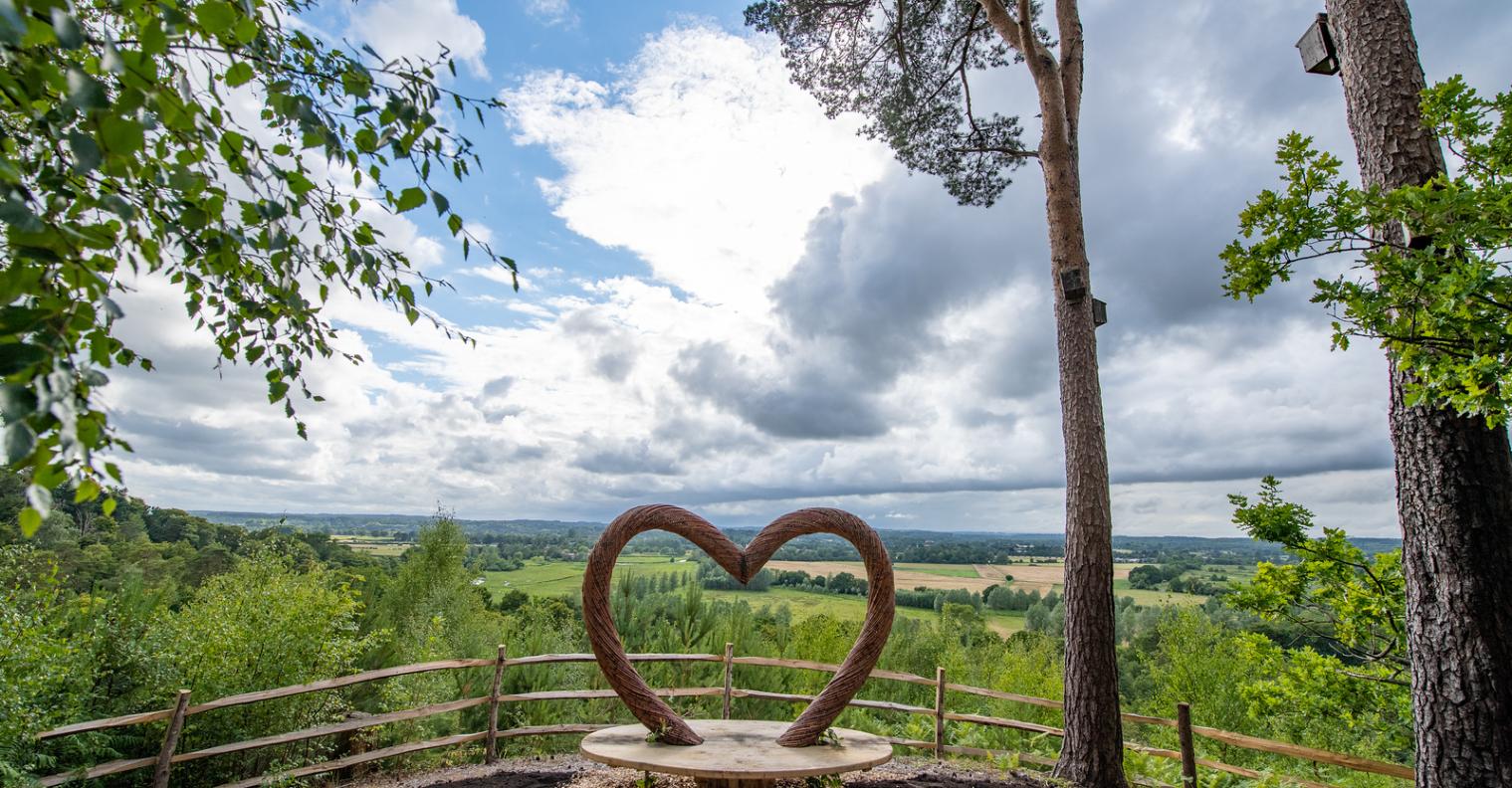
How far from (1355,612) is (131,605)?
913 cm

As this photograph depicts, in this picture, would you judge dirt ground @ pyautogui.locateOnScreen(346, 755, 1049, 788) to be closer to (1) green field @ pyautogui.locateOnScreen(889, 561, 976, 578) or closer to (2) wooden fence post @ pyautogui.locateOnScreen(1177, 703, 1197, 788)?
(2) wooden fence post @ pyautogui.locateOnScreen(1177, 703, 1197, 788)

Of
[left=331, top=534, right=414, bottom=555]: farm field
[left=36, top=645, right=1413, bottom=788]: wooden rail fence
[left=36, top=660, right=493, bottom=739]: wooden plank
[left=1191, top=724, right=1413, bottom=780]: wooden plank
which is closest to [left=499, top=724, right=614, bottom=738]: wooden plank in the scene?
[left=36, top=645, right=1413, bottom=788]: wooden rail fence

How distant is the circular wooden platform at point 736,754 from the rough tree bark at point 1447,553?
9.18 ft

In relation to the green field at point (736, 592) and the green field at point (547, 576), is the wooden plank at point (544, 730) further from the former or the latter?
the green field at point (547, 576)

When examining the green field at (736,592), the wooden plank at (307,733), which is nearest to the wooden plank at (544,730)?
the wooden plank at (307,733)

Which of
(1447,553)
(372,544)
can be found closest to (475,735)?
(372,544)

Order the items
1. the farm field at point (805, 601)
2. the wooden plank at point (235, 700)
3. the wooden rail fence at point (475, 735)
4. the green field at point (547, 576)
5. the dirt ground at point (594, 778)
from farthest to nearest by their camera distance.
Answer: the farm field at point (805, 601), the green field at point (547, 576), the dirt ground at point (594, 778), the wooden rail fence at point (475, 735), the wooden plank at point (235, 700)

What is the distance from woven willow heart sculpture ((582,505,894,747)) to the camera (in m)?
3.80

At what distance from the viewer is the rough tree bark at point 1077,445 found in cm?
506

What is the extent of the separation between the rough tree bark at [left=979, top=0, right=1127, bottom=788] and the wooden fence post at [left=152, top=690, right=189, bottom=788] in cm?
571

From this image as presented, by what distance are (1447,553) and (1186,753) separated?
2.33 metres

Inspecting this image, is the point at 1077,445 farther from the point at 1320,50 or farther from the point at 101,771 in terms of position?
the point at 101,771

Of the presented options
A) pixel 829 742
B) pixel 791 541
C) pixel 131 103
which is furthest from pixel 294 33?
pixel 829 742

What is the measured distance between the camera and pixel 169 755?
14.1ft
